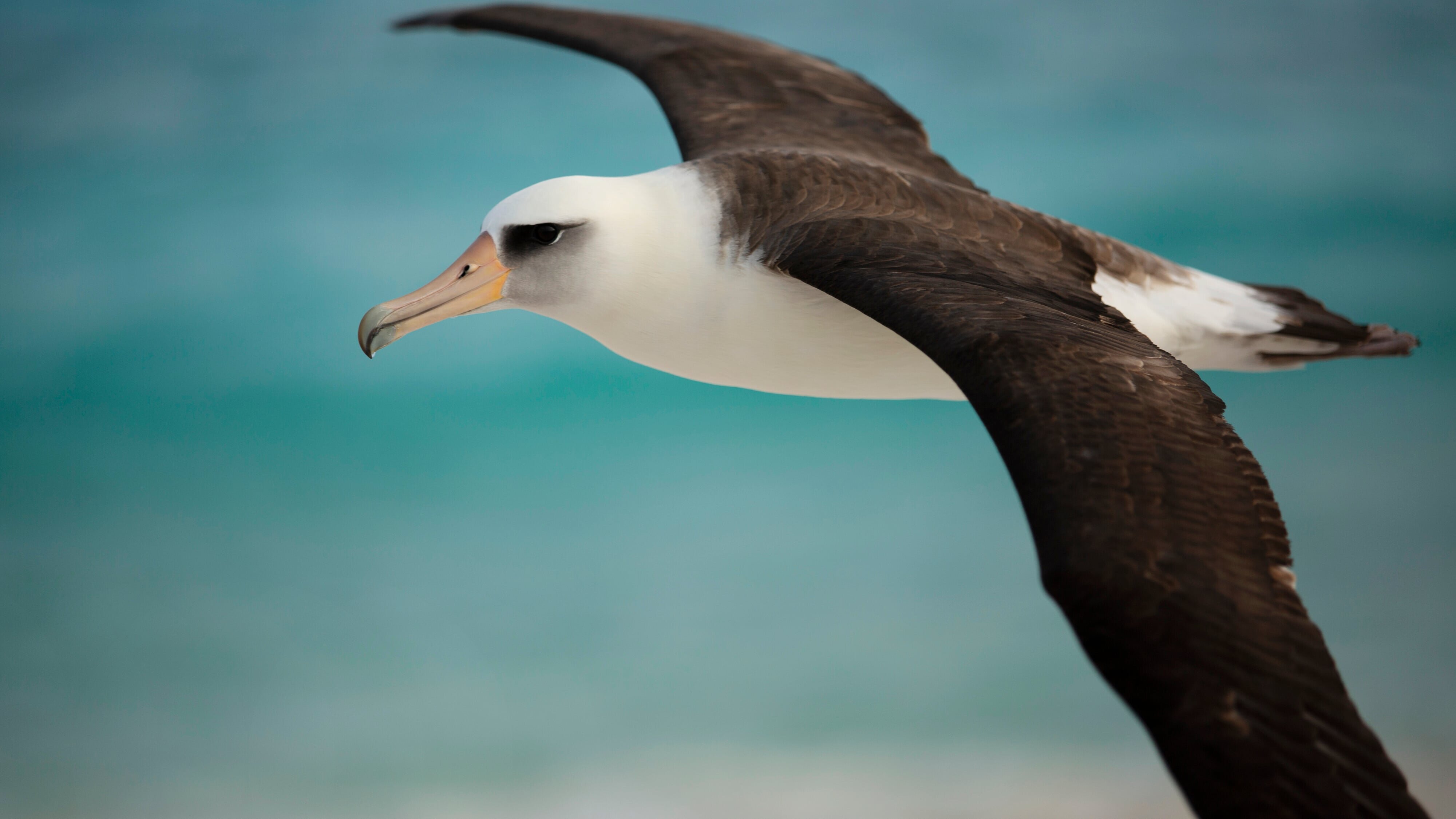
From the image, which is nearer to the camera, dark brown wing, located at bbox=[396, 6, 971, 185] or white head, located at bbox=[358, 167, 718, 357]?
white head, located at bbox=[358, 167, 718, 357]

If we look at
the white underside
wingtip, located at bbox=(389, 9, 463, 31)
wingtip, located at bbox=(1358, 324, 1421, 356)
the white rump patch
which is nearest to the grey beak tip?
the white underside

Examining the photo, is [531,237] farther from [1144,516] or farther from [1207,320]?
[1207,320]

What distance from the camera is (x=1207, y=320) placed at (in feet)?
12.7

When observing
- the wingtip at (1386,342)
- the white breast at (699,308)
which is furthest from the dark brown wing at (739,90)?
the wingtip at (1386,342)

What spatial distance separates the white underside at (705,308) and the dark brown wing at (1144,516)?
0.22 meters

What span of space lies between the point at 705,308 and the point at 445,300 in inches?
28.4

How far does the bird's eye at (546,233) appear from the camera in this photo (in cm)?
333

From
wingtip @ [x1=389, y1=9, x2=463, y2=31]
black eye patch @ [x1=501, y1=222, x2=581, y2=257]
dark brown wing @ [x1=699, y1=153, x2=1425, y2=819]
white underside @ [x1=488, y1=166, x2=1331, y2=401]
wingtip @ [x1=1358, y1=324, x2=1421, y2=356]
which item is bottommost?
dark brown wing @ [x1=699, y1=153, x2=1425, y2=819]

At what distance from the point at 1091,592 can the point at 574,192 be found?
6.08 ft

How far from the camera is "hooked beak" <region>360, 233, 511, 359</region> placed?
3164mm

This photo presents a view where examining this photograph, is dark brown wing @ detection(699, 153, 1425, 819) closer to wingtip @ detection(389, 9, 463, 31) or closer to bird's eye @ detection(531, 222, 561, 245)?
bird's eye @ detection(531, 222, 561, 245)

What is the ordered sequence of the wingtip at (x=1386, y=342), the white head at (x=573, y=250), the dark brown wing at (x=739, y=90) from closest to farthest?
the white head at (x=573, y=250) → the wingtip at (x=1386, y=342) → the dark brown wing at (x=739, y=90)

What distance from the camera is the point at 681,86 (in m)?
4.70

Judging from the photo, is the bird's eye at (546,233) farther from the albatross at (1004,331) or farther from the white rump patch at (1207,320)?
the white rump patch at (1207,320)
